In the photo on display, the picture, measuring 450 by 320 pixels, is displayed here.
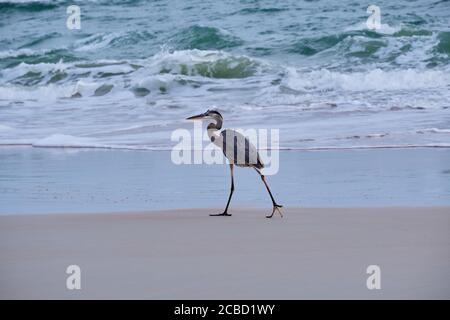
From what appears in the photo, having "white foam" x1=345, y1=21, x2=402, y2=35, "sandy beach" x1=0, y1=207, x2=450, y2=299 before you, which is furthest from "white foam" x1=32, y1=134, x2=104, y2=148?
"white foam" x1=345, y1=21, x2=402, y2=35

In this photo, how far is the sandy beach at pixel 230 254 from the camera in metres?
4.83

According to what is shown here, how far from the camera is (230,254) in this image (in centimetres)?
575

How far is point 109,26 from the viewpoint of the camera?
23.5m

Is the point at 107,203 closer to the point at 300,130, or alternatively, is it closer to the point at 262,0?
the point at 300,130

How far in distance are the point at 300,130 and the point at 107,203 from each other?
180 inches

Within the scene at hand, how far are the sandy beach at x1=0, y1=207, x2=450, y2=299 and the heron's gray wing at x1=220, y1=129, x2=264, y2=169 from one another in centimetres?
36

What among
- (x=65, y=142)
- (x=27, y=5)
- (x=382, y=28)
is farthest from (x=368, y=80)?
(x=27, y=5)

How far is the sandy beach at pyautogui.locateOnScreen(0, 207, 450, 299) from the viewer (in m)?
4.83

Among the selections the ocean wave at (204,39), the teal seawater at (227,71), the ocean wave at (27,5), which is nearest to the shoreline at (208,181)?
the teal seawater at (227,71)

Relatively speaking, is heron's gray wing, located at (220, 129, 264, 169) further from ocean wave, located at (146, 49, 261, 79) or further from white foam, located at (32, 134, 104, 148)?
ocean wave, located at (146, 49, 261, 79)

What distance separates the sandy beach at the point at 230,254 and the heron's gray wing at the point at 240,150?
1.19ft

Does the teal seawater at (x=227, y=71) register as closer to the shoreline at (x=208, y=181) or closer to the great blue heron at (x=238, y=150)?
the shoreline at (x=208, y=181)

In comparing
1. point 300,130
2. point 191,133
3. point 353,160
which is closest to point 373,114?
point 300,130

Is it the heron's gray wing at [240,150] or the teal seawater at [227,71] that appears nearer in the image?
the heron's gray wing at [240,150]
